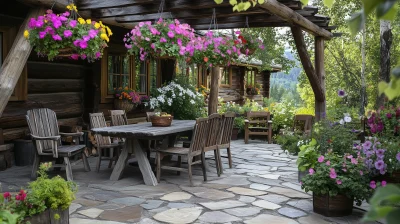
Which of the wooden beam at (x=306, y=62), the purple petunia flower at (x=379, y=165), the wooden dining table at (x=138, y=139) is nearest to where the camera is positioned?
the purple petunia flower at (x=379, y=165)

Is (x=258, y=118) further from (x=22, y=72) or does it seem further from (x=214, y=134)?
(x=22, y=72)

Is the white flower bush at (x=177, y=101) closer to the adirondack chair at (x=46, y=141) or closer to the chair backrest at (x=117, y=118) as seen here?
the chair backrest at (x=117, y=118)

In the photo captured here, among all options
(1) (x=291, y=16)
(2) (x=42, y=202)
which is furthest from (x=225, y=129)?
(2) (x=42, y=202)

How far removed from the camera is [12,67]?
4.43 m

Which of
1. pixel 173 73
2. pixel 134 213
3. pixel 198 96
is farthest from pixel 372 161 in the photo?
pixel 173 73

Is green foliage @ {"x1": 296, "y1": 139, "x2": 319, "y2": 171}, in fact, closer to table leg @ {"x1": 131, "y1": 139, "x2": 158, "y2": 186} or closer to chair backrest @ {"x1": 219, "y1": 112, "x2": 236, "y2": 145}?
chair backrest @ {"x1": 219, "y1": 112, "x2": 236, "y2": 145}

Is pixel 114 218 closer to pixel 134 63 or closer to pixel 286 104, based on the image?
pixel 134 63

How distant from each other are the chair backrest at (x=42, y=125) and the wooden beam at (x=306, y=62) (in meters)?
4.04

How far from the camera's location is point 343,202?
4.09 meters

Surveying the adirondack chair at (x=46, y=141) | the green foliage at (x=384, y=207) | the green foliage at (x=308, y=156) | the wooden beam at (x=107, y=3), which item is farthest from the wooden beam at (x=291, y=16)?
the green foliage at (x=384, y=207)

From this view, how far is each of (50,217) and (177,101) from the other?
633 cm

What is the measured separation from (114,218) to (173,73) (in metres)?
6.62

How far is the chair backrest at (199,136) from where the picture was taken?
5.42 m

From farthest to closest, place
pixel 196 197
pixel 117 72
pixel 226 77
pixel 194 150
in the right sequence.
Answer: pixel 226 77 → pixel 117 72 → pixel 194 150 → pixel 196 197
